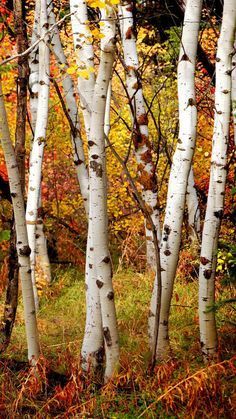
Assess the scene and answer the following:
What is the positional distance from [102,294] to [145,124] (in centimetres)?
311

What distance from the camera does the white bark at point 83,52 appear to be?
491 centimetres

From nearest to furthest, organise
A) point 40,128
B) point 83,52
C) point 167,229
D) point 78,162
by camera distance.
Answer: point 167,229, point 83,52, point 40,128, point 78,162

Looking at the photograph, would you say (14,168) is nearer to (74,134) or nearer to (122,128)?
(74,134)

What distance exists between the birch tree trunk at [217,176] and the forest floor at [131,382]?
0.42m

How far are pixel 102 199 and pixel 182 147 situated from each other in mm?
909

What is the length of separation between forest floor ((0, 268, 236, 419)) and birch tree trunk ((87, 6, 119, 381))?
0.29 metres

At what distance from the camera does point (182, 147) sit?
16.1 feet

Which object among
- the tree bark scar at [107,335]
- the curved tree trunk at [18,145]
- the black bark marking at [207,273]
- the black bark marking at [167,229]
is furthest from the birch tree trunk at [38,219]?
the black bark marking at [207,273]

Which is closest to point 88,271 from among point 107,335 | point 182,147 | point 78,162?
point 107,335

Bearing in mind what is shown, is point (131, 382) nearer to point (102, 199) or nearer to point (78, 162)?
point (102, 199)

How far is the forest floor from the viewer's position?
4.62 m

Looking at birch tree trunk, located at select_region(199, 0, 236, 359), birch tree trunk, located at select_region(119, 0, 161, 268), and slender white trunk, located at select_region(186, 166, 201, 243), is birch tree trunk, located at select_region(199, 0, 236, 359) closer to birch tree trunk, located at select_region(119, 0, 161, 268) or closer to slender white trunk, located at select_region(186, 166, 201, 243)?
birch tree trunk, located at select_region(119, 0, 161, 268)

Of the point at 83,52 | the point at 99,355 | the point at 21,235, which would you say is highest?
the point at 83,52

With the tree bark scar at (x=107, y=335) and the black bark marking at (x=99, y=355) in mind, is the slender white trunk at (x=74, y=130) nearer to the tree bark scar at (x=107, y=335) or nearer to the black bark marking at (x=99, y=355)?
the black bark marking at (x=99, y=355)
